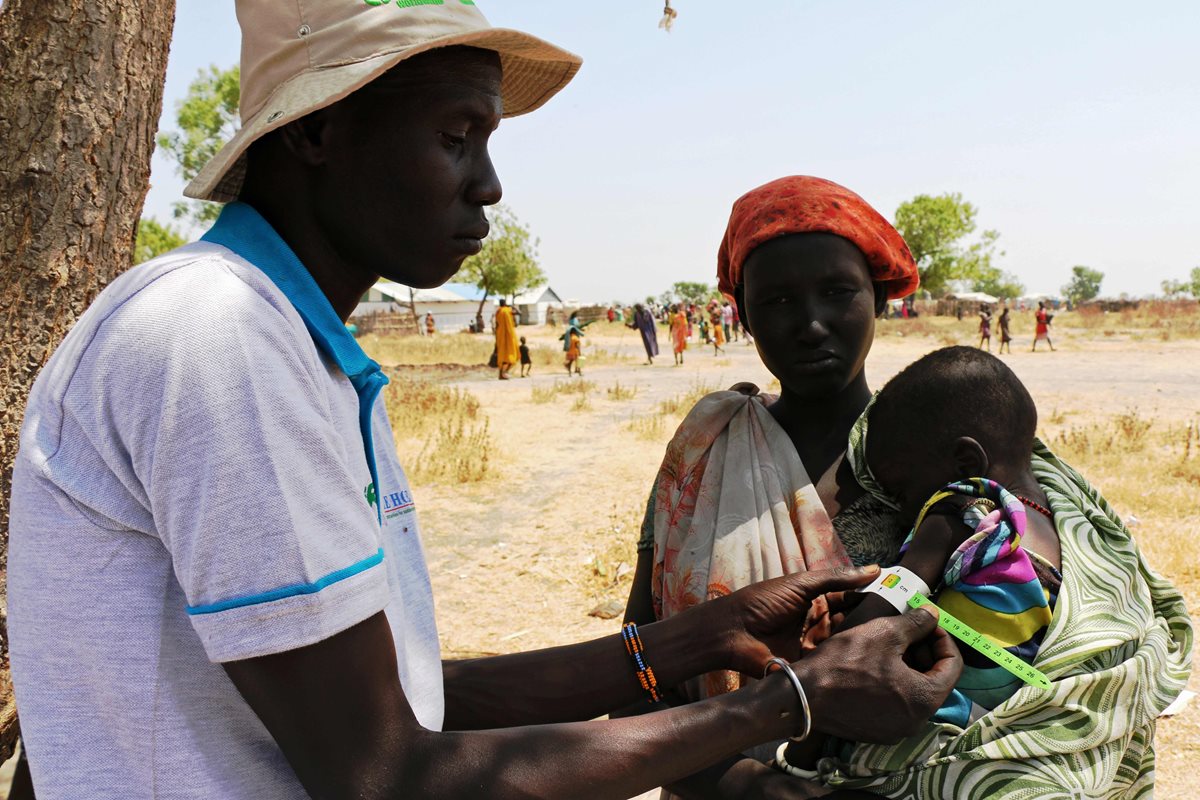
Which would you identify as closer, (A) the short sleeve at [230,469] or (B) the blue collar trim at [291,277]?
(A) the short sleeve at [230,469]

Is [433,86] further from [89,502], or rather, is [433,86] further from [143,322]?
[89,502]

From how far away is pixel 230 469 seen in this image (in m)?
0.86

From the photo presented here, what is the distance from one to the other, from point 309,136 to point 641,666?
1.17m

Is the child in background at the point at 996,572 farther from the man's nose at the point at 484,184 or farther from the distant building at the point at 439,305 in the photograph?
the distant building at the point at 439,305

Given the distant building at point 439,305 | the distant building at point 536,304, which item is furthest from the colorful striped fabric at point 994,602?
the distant building at point 536,304

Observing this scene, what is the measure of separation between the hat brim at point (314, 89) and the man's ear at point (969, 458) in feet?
3.64

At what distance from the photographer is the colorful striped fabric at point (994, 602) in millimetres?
1538

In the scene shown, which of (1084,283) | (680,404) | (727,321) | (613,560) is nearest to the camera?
(613,560)

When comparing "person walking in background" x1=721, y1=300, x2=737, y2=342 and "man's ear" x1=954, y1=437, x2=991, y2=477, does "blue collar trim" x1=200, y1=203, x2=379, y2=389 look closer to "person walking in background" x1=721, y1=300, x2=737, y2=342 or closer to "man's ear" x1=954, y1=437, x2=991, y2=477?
"man's ear" x1=954, y1=437, x2=991, y2=477

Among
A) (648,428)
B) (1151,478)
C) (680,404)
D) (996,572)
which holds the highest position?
(996,572)

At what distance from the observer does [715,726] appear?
122 centimetres

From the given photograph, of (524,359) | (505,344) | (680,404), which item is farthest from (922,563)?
(524,359)

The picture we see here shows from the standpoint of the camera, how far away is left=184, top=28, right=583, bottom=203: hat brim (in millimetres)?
1080

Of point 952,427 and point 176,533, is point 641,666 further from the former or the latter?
point 176,533
